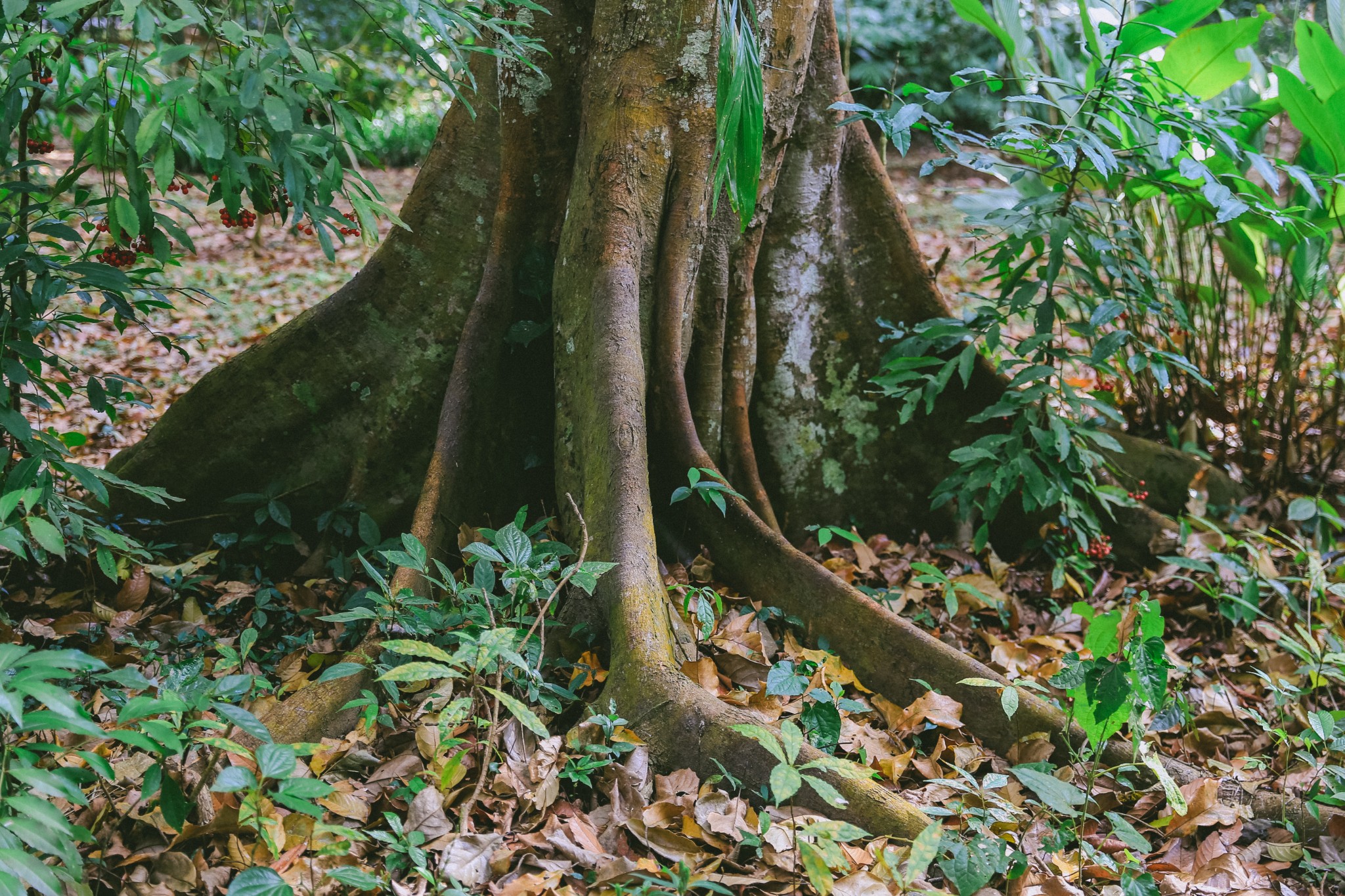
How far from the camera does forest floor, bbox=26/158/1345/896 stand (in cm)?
169

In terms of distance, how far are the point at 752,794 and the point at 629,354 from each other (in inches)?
50.9

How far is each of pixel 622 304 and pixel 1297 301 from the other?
129 inches

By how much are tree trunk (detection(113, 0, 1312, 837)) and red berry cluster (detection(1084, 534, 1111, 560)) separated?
0.53 m

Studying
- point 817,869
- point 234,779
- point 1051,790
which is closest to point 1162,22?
point 1051,790

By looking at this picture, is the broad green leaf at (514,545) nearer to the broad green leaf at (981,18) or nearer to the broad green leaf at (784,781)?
the broad green leaf at (784,781)

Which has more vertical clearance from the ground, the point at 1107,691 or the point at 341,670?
the point at 1107,691

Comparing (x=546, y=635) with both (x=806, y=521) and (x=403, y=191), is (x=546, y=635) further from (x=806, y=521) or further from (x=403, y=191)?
(x=403, y=191)

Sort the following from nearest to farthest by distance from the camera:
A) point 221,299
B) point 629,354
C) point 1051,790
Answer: point 1051,790, point 629,354, point 221,299

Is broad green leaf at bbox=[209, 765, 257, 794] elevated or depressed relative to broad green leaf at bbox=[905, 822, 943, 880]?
depressed

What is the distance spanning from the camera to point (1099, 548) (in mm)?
3367

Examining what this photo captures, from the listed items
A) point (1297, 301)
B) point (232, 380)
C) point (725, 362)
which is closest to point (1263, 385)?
point (1297, 301)

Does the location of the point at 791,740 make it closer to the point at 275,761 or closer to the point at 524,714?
the point at 524,714

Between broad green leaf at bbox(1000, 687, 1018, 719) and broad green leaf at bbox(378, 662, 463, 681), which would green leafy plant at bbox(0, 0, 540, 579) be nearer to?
broad green leaf at bbox(378, 662, 463, 681)

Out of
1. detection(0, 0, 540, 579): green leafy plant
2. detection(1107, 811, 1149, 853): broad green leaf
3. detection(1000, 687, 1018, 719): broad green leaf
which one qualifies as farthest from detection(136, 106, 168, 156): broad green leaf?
detection(1107, 811, 1149, 853): broad green leaf
